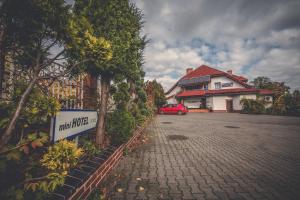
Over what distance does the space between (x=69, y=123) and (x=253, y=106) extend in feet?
93.4

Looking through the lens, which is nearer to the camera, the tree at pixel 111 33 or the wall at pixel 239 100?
the tree at pixel 111 33

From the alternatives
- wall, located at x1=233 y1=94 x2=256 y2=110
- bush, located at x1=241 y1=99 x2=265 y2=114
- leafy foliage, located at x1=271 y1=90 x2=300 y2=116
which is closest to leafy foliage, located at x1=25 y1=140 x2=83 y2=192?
bush, located at x1=241 y1=99 x2=265 y2=114

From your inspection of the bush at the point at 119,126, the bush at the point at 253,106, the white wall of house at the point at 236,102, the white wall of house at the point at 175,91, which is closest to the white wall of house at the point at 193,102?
the white wall of house at the point at 175,91

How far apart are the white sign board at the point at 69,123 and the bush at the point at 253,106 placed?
2768cm

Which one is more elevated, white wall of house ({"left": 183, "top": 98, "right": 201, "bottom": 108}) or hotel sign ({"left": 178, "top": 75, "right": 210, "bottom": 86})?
hotel sign ({"left": 178, "top": 75, "right": 210, "bottom": 86})

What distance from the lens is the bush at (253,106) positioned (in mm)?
24594

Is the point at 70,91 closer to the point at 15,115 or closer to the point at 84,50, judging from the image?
the point at 84,50

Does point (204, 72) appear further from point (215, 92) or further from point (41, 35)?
point (41, 35)

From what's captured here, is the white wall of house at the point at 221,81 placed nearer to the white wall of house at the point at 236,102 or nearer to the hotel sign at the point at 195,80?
the hotel sign at the point at 195,80

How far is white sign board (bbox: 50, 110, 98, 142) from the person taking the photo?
251cm

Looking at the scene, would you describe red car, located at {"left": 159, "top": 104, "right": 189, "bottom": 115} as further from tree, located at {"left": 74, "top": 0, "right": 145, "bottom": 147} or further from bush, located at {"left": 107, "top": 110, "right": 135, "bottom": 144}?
tree, located at {"left": 74, "top": 0, "right": 145, "bottom": 147}

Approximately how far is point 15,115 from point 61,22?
1318 mm

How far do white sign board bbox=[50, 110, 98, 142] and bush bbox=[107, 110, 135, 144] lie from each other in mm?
1310

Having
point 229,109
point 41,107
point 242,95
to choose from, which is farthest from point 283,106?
point 41,107
